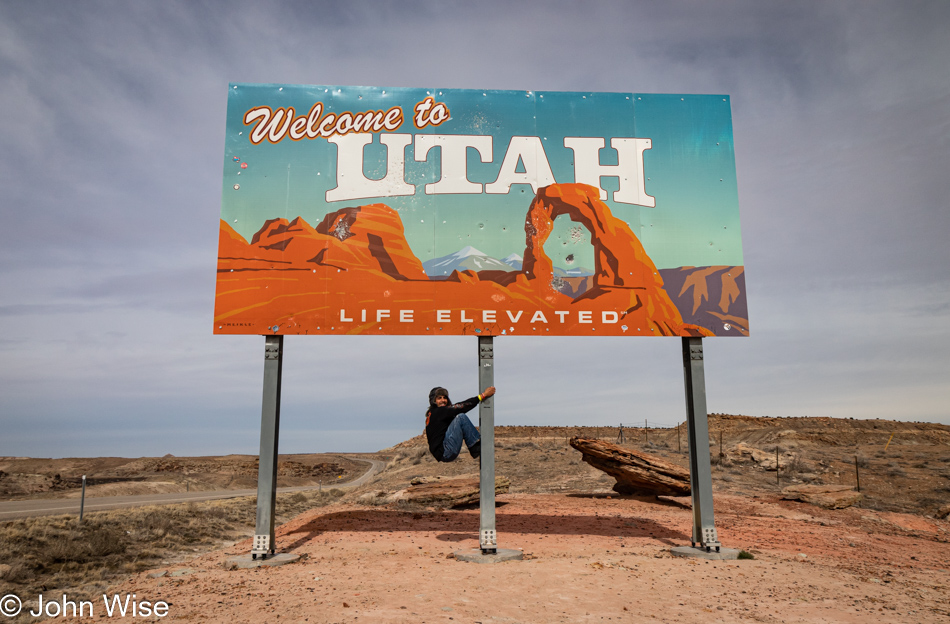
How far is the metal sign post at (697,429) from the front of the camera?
35.9 ft

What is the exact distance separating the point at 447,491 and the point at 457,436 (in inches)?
322

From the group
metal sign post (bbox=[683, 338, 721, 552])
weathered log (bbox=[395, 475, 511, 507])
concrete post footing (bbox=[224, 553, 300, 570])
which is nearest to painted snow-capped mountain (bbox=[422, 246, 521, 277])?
metal sign post (bbox=[683, 338, 721, 552])

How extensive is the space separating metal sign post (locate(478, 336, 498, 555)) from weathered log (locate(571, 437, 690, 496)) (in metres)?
8.45

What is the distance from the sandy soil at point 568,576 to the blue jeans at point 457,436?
179 cm

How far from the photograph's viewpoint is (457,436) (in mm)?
10055

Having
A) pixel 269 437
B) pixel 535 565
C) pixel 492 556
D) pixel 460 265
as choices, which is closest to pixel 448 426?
pixel 492 556

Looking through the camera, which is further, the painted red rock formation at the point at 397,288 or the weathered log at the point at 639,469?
the weathered log at the point at 639,469

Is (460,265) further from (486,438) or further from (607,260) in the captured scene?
(486,438)

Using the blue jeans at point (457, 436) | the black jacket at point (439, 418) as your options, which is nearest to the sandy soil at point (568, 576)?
the blue jeans at point (457, 436)

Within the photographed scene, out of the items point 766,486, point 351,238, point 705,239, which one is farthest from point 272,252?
point 766,486

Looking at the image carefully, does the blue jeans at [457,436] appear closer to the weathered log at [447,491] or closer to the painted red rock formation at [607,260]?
the painted red rock formation at [607,260]

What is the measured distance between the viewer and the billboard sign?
11.0 m

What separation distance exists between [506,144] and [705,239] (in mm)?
4417

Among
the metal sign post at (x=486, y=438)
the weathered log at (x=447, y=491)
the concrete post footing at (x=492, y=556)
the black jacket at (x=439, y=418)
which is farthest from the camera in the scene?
the weathered log at (x=447, y=491)
